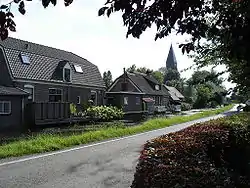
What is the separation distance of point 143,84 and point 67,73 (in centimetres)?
2793

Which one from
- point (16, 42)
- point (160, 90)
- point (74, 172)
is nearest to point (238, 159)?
point (74, 172)

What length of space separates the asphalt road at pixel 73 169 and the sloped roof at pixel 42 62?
1836 cm

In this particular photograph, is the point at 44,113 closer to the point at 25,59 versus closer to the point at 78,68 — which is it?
the point at 25,59

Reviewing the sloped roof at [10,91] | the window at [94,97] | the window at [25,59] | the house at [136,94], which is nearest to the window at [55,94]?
the window at [25,59]

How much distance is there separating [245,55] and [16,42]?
113 feet

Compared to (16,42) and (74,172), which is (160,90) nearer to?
(16,42)

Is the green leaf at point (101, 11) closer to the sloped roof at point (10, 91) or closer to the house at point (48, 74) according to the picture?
the sloped roof at point (10, 91)

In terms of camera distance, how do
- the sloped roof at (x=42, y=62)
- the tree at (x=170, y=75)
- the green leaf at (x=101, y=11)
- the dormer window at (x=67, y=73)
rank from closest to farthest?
the green leaf at (x=101, y=11), the sloped roof at (x=42, y=62), the dormer window at (x=67, y=73), the tree at (x=170, y=75)

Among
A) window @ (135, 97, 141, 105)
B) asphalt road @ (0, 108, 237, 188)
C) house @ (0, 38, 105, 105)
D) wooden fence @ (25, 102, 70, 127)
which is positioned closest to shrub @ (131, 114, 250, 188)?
asphalt road @ (0, 108, 237, 188)

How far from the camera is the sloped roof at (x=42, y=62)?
3219 cm

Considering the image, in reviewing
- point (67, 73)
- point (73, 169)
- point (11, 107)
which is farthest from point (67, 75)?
point (73, 169)

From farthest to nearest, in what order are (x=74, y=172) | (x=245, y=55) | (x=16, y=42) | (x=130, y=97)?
(x=130, y=97)
(x=16, y=42)
(x=74, y=172)
(x=245, y=55)

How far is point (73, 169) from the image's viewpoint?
35.4 feet

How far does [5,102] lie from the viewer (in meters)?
27.8
